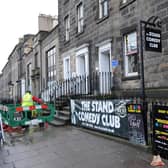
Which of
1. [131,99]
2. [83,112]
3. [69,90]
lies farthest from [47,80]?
[131,99]

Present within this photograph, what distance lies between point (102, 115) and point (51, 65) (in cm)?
1426

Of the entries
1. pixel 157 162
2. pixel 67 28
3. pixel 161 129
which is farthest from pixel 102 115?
pixel 67 28

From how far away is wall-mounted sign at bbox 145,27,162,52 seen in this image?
22.7 ft

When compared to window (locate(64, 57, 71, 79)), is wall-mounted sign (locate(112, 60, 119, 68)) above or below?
below

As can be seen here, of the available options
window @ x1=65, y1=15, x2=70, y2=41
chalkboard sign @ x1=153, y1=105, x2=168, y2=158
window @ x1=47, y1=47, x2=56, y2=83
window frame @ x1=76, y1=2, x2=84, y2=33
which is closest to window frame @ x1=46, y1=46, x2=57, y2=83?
window @ x1=47, y1=47, x2=56, y2=83

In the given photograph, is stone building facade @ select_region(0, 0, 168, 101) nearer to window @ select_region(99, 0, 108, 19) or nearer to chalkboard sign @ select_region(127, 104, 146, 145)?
window @ select_region(99, 0, 108, 19)

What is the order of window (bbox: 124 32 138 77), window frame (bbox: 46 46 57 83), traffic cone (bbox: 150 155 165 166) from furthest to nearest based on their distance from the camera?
1. window frame (bbox: 46 46 57 83)
2. window (bbox: 124 32 138 77)
3. traffic cone (bbox: 150 155 165 166)

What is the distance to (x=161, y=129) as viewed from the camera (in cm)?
589

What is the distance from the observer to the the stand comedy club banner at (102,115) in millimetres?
7867

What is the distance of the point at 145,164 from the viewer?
18.4 feet

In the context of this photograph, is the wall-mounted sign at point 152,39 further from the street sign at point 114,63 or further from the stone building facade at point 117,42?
the street sign at point 114,63

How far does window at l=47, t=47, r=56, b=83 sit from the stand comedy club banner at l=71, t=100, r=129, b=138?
10648mm

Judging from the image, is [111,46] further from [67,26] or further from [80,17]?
[67,26]

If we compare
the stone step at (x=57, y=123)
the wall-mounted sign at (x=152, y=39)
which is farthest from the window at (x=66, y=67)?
the wall-mounted sign at (x=152, y=39)
